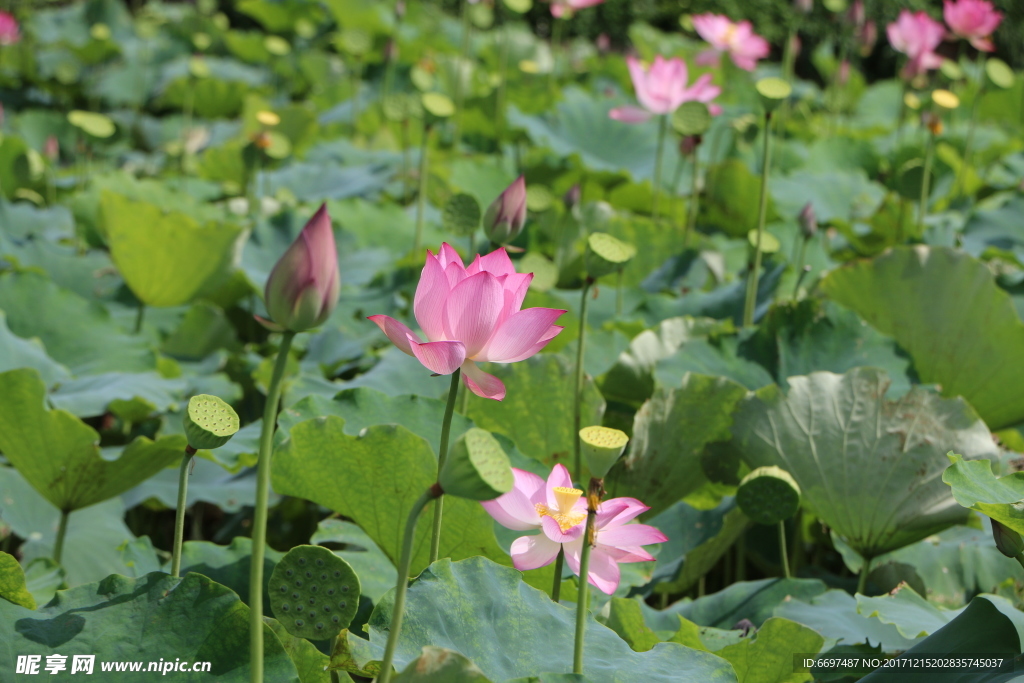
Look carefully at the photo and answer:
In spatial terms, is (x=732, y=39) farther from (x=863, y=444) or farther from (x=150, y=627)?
(x=150, y=627)

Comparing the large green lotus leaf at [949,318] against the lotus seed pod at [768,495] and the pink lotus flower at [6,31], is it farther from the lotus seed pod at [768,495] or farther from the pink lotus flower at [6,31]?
the pink lotus flower at [6,31]

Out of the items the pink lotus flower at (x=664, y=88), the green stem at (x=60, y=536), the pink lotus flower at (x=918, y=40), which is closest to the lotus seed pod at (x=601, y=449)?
the green stem at (x=60, y=536)

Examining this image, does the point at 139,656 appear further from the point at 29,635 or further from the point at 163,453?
the point at 163,453

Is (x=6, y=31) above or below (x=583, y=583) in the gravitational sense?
below

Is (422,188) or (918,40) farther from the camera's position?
(918,40)

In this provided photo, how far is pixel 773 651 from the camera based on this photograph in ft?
2.93

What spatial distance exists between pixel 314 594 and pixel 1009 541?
568 mm

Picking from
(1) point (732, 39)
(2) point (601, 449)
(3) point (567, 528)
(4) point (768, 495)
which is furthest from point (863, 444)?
(1) point (732, 39)

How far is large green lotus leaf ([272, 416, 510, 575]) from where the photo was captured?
0.92m

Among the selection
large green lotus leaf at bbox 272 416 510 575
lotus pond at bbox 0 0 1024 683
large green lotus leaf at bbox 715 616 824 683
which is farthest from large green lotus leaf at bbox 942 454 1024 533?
large green lotus leaf at bbox 272 416 510 575

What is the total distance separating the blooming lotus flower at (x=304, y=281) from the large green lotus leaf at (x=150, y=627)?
0.33 m

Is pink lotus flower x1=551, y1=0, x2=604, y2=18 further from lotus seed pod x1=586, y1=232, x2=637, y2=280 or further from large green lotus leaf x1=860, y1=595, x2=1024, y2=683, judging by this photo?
large green lotus leaf x1=860, y1=595, x2=1024, y2=683

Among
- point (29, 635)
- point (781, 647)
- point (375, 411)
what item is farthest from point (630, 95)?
point (29, 635)

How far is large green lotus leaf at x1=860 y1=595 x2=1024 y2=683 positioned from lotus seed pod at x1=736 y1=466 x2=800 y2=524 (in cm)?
22
